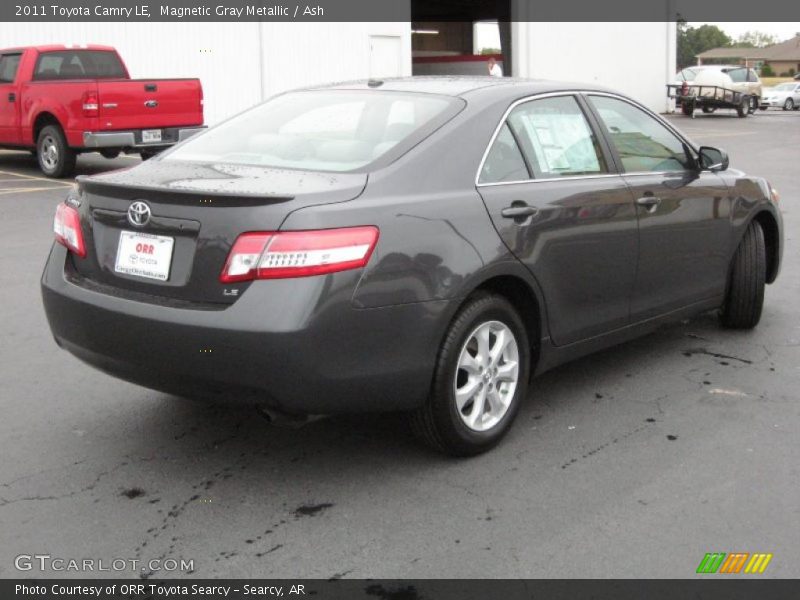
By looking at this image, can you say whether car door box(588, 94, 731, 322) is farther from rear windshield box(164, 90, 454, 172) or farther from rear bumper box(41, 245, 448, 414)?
rear bumper box(41, 245, 448, 414)

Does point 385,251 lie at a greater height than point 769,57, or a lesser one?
lesser

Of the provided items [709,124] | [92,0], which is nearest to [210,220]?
[92,0]

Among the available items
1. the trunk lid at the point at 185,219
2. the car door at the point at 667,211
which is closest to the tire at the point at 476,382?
the trunk lid at the point at 185,219

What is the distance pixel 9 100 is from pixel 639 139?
494 inches

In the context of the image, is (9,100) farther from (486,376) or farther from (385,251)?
(385,251)

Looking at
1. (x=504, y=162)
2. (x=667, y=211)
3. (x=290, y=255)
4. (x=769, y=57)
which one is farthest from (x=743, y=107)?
(x=769, y=57)

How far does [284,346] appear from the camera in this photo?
3559 millimetres

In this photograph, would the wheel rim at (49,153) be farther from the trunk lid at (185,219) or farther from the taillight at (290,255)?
the taillight at (290,255)

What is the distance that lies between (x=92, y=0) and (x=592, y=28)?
63.7ft

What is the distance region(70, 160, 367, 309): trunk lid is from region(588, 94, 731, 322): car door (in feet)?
5.86

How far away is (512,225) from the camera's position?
430cm

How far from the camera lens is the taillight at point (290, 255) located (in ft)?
11.8

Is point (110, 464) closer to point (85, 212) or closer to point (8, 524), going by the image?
point (8, 524)

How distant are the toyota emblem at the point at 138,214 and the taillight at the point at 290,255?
44cm
